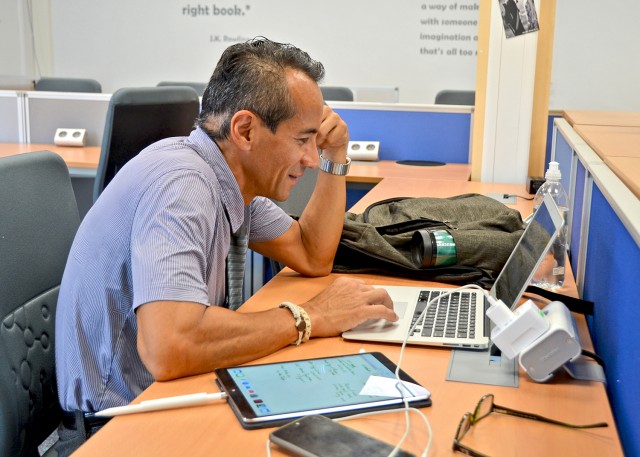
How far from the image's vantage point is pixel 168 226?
114cm

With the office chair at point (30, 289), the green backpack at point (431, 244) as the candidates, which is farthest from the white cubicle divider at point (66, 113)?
the office chair at point (30, 289)

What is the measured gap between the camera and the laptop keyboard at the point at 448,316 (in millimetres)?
1263

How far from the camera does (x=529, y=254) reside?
1257mm

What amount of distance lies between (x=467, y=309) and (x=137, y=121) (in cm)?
175

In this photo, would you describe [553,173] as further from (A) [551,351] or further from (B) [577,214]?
(A) [551,351]

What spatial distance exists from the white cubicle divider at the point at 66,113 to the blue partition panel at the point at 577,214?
8.25ft

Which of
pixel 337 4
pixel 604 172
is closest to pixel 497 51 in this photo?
pixel 604 172

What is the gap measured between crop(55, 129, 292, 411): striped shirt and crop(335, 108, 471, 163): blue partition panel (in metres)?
2.22

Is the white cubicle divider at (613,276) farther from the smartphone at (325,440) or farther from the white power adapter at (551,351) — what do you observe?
the smartphone at (325,440)

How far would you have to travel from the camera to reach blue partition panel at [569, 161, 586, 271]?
169 cm

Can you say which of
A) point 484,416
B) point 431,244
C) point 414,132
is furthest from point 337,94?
point 484,416

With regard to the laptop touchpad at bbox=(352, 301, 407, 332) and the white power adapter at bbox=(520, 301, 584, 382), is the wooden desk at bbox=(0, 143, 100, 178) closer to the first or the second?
the laptop touchpad at bbox=(352, 301, 407, 332)

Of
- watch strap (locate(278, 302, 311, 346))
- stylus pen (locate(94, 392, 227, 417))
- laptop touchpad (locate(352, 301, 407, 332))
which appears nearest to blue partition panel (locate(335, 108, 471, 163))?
laptop touchpad (locate(352, 301, 407, 332))

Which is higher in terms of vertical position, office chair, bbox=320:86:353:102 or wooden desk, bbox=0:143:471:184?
office chair, bbox=320:86:353:102
